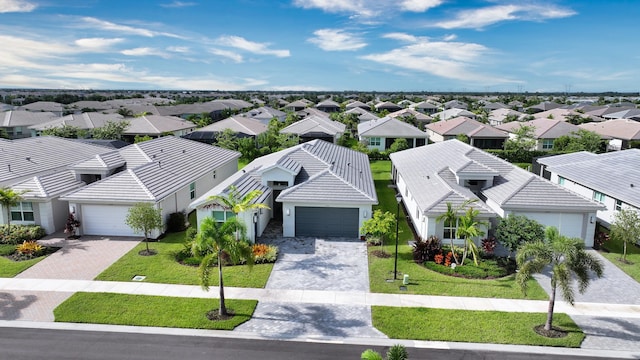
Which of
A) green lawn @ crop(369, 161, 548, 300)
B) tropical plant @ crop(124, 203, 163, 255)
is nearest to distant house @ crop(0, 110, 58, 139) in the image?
tropical plant @ crop(124, 203, 163, 255)

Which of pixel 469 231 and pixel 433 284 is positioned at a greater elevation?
pixel 469 231

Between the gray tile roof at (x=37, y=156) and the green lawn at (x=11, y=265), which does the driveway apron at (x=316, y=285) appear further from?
the gray tile roof at (x=37, y=156)

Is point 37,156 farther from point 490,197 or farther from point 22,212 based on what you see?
point 490,197

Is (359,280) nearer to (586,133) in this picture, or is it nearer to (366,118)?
(586,133)

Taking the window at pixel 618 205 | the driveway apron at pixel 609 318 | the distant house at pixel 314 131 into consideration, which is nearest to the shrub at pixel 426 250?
the driveway apron at pixel 609 318

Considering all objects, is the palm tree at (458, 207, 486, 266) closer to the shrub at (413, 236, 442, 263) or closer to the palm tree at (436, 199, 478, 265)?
the palm tree at (436, 199, 478, 265)

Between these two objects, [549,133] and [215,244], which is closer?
[215,244]

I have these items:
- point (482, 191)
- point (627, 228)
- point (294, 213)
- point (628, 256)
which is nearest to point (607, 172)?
point (628, 256)

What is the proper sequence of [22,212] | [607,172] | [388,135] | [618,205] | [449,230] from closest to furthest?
[449,230]
[22,212]
[618,205]
[607,172]
[388,135]
